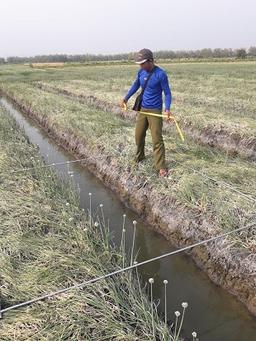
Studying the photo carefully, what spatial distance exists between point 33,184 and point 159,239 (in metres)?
2.37

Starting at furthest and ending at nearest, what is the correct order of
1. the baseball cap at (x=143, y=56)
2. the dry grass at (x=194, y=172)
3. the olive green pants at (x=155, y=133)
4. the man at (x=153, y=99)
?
the olive green pants at (x=155, y=133) → the man at (x=153, y=99) → the baseball cap at (x=143, y=56) → the dry grass at (x=194, y=172)

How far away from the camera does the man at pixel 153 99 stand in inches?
235

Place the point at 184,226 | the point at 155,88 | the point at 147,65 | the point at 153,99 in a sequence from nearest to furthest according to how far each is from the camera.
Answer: the point at 184,226
the point at 147,65
the point at 155,88
the point at 153,99

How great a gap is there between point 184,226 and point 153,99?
2.28 meters

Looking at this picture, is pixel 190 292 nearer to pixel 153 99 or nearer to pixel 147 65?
pixel 153 99

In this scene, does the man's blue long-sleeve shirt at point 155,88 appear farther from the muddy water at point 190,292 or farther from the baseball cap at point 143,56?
the muddy water at point 190,292

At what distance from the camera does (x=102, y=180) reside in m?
8.30

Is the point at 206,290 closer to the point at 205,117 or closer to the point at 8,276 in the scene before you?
the point at 8,276

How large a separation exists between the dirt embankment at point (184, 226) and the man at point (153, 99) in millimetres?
654

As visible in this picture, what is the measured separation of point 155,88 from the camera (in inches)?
247

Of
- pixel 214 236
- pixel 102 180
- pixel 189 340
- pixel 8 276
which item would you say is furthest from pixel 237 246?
pixel 102 180

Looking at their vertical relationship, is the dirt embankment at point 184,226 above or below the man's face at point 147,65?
below

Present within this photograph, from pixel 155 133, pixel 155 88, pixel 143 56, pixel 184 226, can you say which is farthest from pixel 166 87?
pixel 184 226

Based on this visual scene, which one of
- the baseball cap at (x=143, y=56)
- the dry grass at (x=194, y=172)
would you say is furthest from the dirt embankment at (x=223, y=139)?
the baseball cap at (x=143, y=56)
